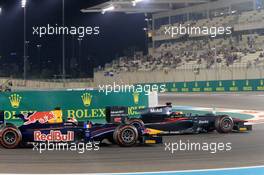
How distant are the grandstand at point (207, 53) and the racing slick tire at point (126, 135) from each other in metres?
31.2

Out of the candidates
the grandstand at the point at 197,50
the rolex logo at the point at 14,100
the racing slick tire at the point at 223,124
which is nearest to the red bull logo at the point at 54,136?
the racing slick tire at the point at 223,124

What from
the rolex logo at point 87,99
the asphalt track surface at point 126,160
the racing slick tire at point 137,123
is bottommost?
the asphalt track surface at point 126,160

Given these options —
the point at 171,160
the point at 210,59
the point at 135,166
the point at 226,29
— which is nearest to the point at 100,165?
the point at 135,166

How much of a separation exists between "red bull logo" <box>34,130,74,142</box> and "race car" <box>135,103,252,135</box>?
2312 millimetres

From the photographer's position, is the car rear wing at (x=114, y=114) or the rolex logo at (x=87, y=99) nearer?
the car rear wing at (x=114, y=114)

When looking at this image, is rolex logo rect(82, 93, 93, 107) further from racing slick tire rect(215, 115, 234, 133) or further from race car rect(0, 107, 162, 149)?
race car rect(0, 107, 162, 149)

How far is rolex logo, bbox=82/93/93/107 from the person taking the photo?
18.3 meters

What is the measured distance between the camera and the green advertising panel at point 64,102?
58.3ft

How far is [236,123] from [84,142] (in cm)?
465

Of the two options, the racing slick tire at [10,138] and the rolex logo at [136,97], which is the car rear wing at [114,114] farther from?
the rolex logo at [136,97]

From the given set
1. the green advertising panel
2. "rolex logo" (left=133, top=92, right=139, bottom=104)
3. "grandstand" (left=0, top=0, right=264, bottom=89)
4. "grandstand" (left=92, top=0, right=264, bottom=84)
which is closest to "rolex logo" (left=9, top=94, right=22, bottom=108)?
the green advertising panel

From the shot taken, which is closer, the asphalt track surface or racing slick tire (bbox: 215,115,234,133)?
the asphalt track surface

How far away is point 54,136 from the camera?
33.5ft

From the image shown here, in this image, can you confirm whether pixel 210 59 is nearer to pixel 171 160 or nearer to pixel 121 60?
pixel 121 60
